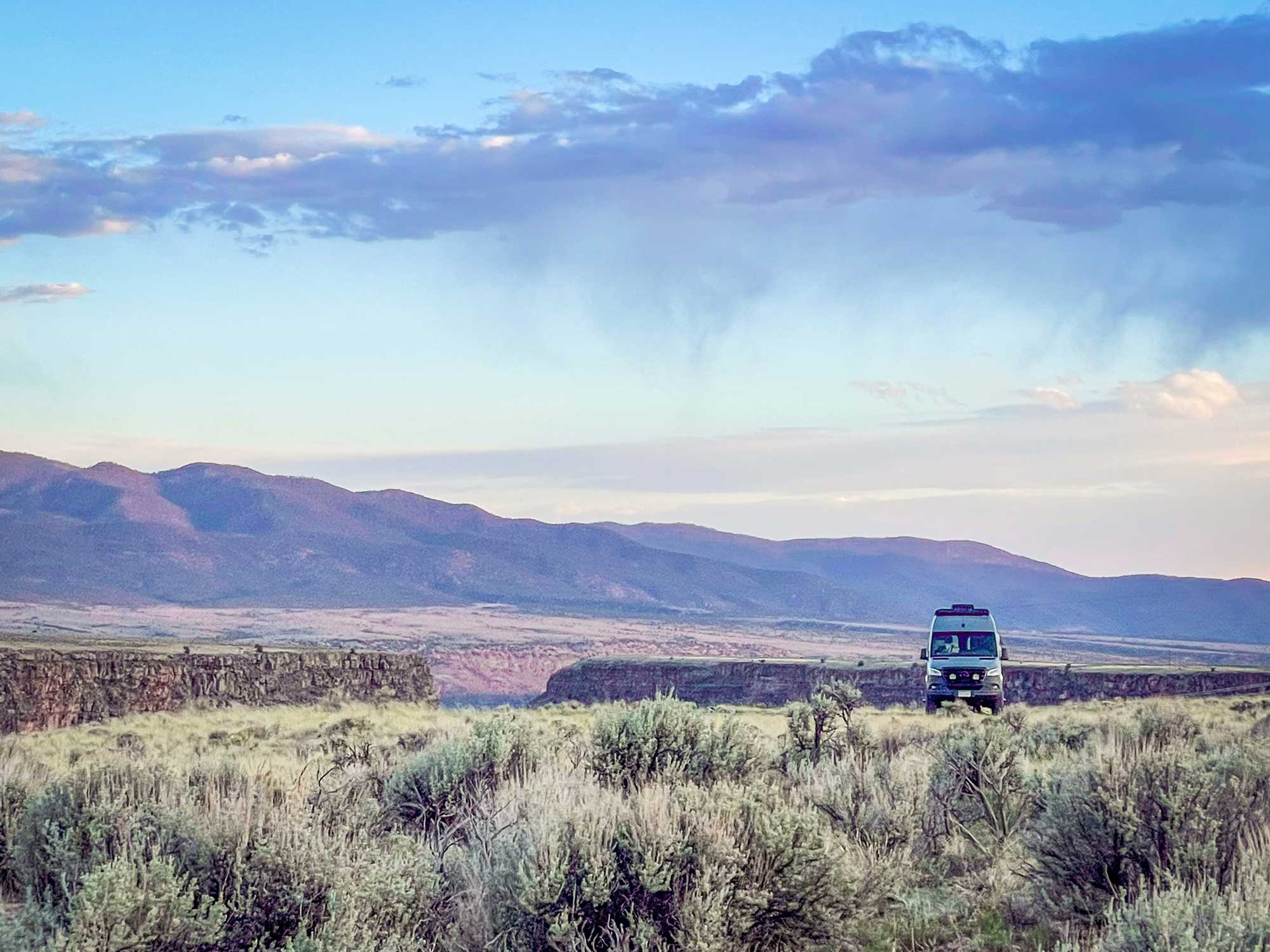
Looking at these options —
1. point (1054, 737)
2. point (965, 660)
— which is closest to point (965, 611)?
point (965, 660)

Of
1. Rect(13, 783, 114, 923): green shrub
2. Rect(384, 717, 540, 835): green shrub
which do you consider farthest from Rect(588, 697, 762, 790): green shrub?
Rect(13, 783, 114, 923): green shrub

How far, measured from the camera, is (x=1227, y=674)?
1465 inches

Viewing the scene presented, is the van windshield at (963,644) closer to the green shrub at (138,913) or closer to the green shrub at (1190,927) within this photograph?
the green shrub at (1190,927)

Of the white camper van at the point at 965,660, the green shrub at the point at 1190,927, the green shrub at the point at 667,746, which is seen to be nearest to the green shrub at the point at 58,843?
the green shrub at the point at 667,746

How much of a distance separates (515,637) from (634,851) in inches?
3614

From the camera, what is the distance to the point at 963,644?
2980cm

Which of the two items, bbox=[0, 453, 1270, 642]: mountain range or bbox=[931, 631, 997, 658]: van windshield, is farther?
bbox=[0, 453, 1270, 642]: mountain range

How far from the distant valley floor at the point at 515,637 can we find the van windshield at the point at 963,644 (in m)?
33.3

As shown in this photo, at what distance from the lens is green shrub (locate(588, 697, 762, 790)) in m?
11.5

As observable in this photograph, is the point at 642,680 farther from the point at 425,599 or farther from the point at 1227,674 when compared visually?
the point at 425,599

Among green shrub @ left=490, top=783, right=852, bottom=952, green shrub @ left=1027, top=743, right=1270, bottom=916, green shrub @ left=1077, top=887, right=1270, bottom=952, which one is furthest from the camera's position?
green shrub @ left=1027, top=743, right=1270, bottom=916

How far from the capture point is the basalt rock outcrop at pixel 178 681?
27.2m

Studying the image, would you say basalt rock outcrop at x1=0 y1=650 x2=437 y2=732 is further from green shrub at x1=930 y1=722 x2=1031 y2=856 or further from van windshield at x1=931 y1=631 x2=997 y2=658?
green shrub at x1=930 y1=722 x2=1031 y2=856

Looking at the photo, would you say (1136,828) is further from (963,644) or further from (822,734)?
(963,644)
